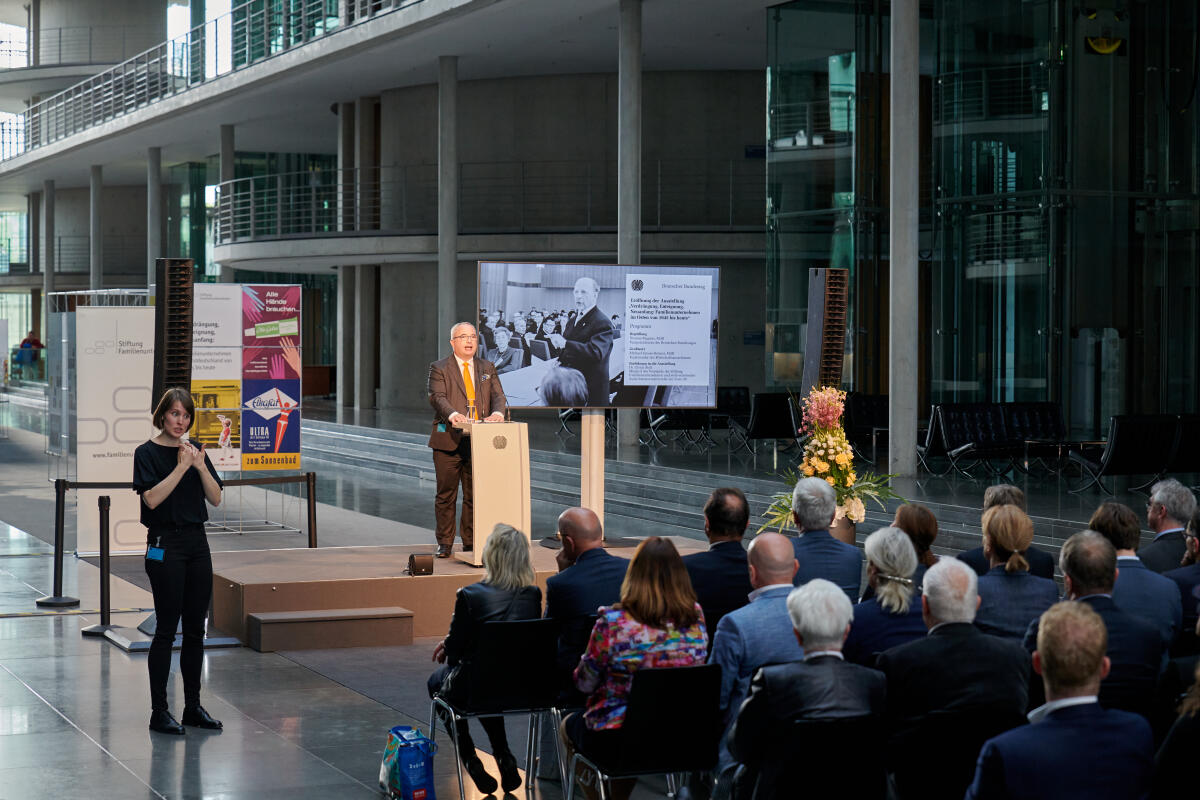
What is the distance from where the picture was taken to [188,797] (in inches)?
200

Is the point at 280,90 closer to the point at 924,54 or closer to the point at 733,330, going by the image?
the point at 733,330

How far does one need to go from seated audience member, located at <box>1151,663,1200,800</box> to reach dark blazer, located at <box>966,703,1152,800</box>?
0.16 feet

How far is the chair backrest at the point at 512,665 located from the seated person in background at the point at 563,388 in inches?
162

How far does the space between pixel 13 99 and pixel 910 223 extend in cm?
3474

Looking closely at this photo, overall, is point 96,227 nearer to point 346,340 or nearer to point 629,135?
point 346,340

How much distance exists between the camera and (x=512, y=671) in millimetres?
4902

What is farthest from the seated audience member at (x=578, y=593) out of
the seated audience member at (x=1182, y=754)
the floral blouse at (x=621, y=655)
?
the seated audience member at (x=1182, y=754)

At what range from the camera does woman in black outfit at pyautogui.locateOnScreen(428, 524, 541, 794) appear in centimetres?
509

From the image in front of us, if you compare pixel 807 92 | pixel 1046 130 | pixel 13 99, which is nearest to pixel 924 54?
pixel 807 92

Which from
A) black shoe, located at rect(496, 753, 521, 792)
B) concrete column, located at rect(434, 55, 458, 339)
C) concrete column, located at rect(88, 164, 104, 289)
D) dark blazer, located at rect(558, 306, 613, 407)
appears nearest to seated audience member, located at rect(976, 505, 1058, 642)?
black shoe, located at rect(496, 753, 521, 792)

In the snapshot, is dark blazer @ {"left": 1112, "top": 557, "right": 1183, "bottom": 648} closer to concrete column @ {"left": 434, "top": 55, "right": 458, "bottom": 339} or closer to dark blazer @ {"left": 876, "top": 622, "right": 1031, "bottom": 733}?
dark blazer @ {"left": 876, "top": 622, "right": 1031, "bottom": 733}

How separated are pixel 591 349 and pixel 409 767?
14.7ft

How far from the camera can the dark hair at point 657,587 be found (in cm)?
436

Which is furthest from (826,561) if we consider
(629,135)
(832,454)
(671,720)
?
(629,135)
